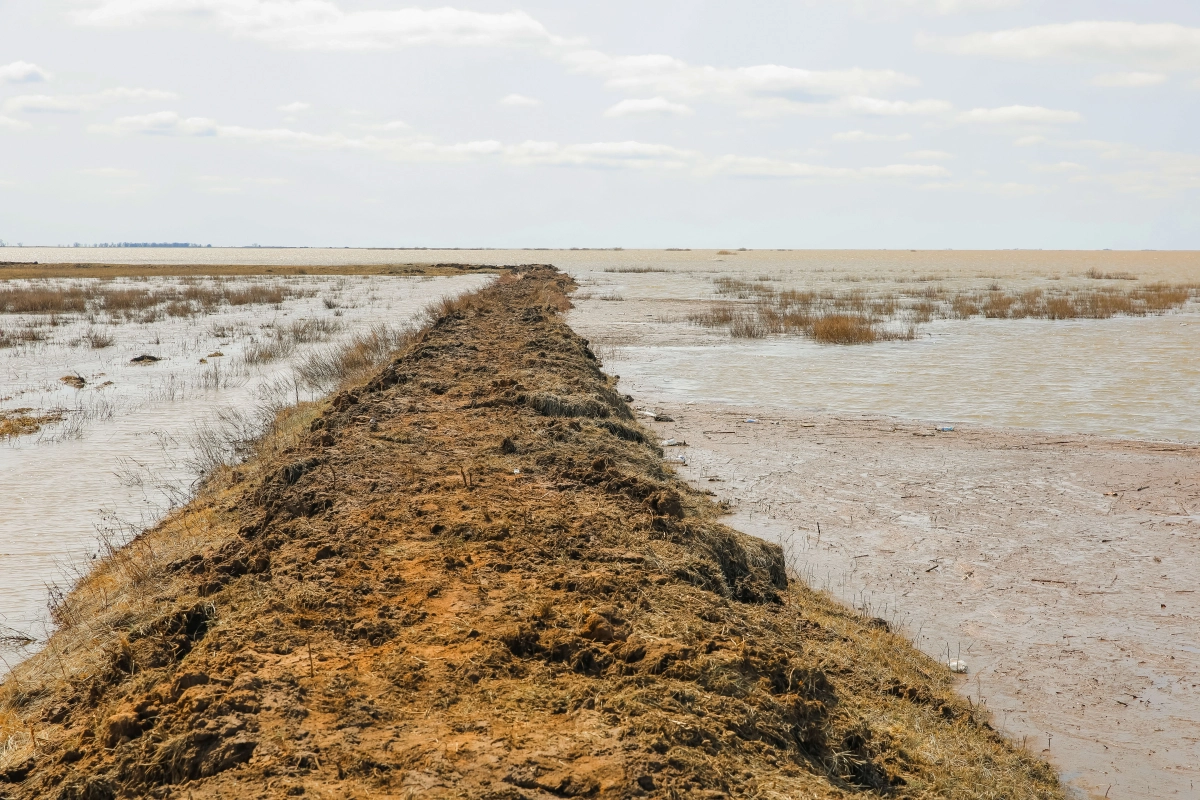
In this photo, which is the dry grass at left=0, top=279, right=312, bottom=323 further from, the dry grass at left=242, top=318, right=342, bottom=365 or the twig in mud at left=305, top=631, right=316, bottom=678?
the twig in mud at left=305, top=631, right=316, bottom=678

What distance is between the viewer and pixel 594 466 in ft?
26.6

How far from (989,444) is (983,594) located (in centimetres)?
570

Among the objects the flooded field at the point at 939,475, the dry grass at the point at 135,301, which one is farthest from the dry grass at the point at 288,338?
the dry grass at the point at 135,301

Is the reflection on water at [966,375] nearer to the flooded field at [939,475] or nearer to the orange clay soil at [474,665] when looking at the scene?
the flooded field at [939,475]

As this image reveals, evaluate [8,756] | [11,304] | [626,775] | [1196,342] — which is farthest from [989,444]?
[11,304]

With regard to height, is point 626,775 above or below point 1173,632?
above

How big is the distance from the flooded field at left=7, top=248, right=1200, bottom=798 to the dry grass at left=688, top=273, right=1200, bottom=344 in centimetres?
70

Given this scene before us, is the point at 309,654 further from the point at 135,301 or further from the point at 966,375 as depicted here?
the point at 135,301

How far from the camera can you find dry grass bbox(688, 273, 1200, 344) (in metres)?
26.0

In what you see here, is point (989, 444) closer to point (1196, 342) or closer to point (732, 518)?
point (732, 518)

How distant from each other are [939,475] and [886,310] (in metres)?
24.4

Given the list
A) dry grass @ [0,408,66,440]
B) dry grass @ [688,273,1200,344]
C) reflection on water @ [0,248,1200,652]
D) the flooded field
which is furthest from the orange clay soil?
dry grass @ [688,273,1200,344]

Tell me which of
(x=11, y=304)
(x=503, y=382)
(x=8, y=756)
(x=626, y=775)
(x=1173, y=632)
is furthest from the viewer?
(x=11, y=304)

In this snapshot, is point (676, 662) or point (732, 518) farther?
point (732, 518)
